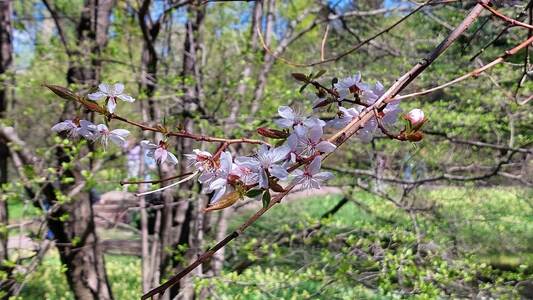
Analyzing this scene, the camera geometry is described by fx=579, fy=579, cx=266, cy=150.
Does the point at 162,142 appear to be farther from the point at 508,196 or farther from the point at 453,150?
the point at 508,196

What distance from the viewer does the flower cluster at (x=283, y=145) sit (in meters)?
0.82

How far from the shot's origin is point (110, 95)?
97 cm

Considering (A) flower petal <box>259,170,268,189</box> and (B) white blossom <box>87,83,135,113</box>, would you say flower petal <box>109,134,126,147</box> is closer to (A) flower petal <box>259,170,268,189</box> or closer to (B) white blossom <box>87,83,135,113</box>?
(B) white blossom <box>87,83,135,113</box>

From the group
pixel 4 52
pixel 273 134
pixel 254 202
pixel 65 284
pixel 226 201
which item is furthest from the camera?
pixel 65 284

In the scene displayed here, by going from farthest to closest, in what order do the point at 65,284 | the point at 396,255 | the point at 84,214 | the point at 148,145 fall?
the point at 65,284 → the point at 84,214 → the point at 396,255 → the point at 148,145

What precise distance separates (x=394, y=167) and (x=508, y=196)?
941 mm

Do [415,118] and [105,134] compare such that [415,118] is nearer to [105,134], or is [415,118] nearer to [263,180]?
[263,180]

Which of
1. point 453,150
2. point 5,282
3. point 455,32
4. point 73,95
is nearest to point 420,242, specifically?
point 453,150

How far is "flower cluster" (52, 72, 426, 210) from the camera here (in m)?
0.82

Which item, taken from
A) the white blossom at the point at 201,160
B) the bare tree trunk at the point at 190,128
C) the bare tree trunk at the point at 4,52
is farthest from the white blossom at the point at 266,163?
the bare tree trunk at the point at 4,52

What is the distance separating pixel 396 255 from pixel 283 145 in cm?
236

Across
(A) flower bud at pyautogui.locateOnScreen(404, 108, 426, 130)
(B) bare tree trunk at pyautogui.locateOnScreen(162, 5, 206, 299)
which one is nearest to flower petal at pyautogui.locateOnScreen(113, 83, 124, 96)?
(A) flower bud at pyautogui.locateOnScreen(404, 108, 426, 130)

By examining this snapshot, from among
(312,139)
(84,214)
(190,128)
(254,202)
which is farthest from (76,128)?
(190,128)

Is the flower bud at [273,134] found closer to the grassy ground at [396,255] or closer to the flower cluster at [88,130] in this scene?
the flower cluster at [88,130]
